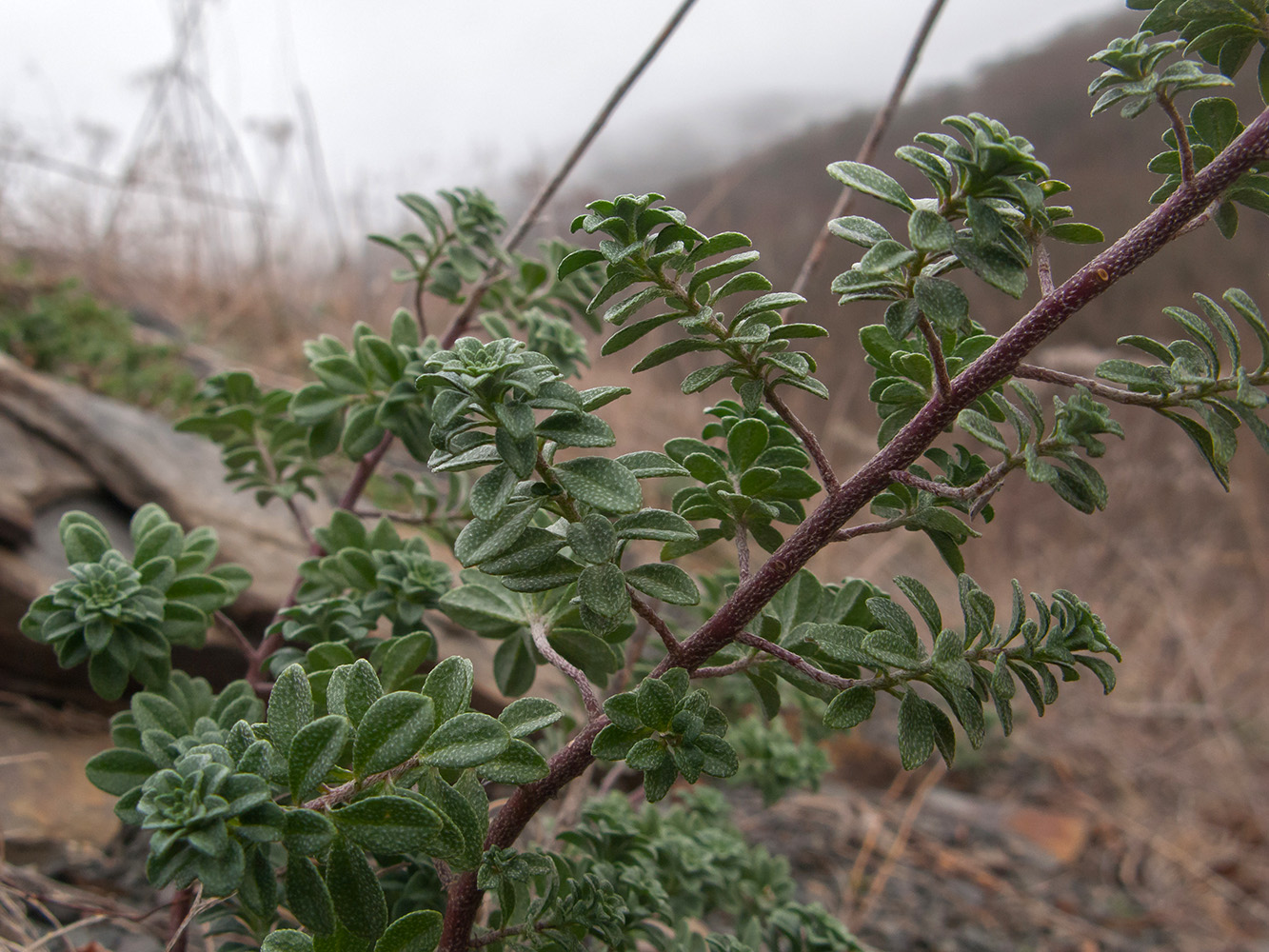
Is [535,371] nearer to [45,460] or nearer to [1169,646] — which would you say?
[45,460]

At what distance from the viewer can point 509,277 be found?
1.24 metres

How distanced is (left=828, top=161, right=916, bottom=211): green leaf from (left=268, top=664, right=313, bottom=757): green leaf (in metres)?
0.53

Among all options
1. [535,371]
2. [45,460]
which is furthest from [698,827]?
[45,460]

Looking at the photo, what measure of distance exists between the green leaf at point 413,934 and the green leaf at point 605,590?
26 cm

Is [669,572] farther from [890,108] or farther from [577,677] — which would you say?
[890,108]

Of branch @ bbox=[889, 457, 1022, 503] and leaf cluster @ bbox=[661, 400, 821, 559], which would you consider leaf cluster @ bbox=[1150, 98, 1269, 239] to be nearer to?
branch @ bbox=[889, 457, 1022, 503]

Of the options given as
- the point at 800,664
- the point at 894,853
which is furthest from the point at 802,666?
the point at 894,853

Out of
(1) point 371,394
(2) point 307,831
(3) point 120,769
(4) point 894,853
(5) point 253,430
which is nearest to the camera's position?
(2) point 307,831

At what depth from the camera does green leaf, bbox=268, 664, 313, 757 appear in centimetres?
57

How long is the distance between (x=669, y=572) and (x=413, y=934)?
1.11 ft

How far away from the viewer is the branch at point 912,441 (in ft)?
1.87

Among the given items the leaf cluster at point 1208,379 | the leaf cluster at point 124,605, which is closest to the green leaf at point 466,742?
the leaf cluster at point 124,605

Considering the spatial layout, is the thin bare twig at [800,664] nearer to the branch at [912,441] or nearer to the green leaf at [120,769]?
the branch at [912,441]

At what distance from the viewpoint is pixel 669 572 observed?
0.66 meters
